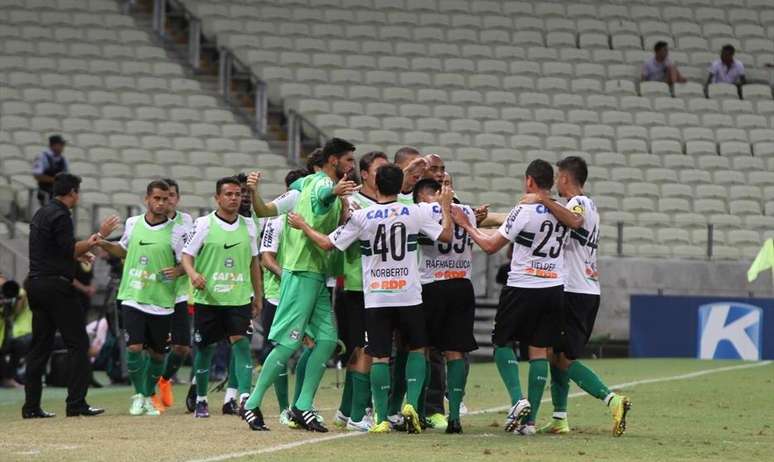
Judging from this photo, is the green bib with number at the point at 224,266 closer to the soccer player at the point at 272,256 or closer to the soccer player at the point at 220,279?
the soccer player at the point at 220,279

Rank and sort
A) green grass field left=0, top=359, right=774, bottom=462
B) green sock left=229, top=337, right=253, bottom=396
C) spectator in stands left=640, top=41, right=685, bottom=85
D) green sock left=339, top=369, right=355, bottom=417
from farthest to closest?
spectator in stands left=640, top=41, right=685, bottom=85, green sock left=229, top=337, right=253, bottom=396, green sock left=339, top=369, right=355, bottom=417, green grass field left=0, top=359, right=774, bottom=462

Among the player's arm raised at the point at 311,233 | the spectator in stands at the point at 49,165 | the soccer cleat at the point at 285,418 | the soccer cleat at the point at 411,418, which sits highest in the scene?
the spectator in stands at the point at 49,165

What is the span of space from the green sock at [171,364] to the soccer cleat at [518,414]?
4357 mm

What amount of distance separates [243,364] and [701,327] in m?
12.2

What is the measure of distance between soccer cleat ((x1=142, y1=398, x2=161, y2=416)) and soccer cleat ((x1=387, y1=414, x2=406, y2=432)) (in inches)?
117

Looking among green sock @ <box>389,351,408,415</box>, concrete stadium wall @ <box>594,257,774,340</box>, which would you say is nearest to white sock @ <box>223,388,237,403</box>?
green sock @ <box>389,351,408,415</box>

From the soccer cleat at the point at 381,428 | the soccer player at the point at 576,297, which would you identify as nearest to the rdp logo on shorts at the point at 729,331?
the soccer player at the point at 576,297

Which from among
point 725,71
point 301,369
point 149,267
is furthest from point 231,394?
point 725,71

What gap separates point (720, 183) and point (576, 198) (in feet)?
54.8

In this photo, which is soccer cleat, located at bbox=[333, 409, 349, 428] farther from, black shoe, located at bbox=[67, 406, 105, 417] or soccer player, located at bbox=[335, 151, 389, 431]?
black shoe, located at bbox=[67, 406, 105, 417]

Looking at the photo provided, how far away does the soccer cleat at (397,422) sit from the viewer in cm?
1220

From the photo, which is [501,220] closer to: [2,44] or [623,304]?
[623,304]

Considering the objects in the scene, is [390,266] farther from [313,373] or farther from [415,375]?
[313,373]

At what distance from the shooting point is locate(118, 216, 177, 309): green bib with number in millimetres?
14930
